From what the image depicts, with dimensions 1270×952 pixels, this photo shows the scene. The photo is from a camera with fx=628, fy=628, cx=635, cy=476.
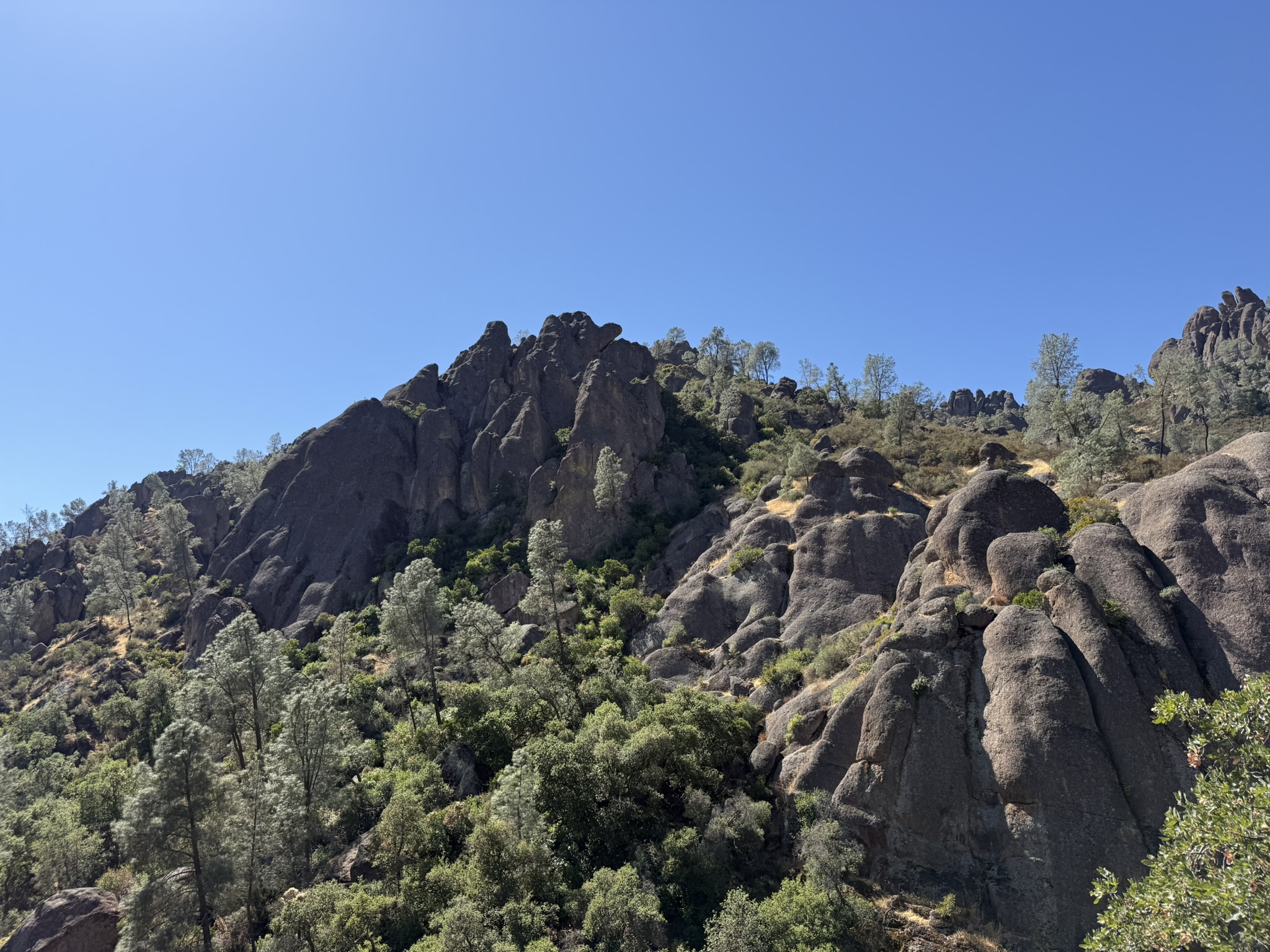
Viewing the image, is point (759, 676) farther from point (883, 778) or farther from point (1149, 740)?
point (1149, 740)

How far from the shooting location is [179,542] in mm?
93250

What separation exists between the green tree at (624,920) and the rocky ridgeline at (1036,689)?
29.0ft

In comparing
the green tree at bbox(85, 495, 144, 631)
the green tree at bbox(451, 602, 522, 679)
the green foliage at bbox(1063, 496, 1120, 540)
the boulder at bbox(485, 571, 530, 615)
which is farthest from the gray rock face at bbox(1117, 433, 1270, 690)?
the green tree at bbox(85, 495, 144, 631)

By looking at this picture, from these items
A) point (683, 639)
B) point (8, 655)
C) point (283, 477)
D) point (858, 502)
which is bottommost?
point (683, 639)

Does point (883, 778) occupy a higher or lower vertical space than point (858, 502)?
lower

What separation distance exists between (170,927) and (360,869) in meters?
8.69

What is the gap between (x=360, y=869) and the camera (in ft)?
114

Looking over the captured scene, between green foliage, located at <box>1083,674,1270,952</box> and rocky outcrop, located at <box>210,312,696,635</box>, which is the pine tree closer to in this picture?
rocky outcrop, located at <box>210,312,696,635</box>

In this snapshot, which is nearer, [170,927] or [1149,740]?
[1149,740]

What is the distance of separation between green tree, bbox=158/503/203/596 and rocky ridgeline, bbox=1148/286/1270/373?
21837cm

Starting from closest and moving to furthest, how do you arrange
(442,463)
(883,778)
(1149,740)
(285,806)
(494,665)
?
1. (1149,740)
2. (883,778)
3. (285,806)
4. (494,665)
5. (442,463)

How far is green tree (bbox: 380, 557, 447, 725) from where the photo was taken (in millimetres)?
49750

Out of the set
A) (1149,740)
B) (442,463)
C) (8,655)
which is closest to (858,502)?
(1149,740)

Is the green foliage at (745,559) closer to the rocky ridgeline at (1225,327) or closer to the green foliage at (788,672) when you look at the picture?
the green foliage at (788,672)
